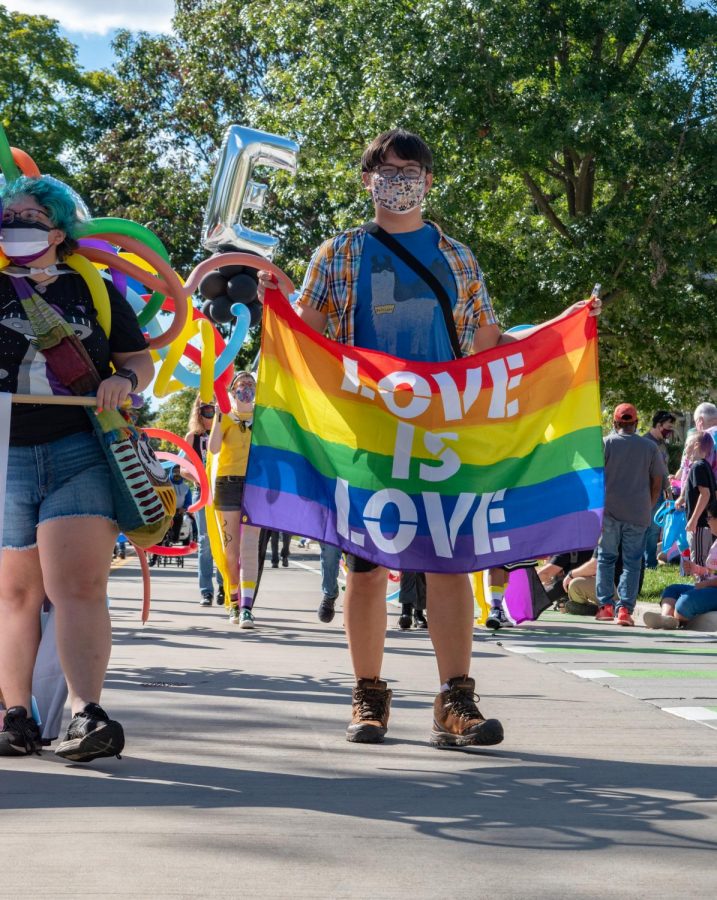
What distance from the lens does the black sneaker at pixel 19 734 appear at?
518 cm

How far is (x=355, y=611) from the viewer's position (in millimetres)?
5777

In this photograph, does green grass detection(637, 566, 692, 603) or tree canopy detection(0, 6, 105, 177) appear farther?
tree canopy detection(0, 6, 105, 177)

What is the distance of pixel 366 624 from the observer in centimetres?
575

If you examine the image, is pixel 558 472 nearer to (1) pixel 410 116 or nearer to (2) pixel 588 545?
(2) pixel 588 545

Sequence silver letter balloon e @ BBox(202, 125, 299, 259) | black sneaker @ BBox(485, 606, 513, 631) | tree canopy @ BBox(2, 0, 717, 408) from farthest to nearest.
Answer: tree canopy @ BBox(2, 0, 717, 408) < black sneaker @ BBox(485, 606, 513, 631) < silver letter balloon e @ BBox(202, 125, 299, 259)

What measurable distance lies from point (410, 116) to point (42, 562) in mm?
21625

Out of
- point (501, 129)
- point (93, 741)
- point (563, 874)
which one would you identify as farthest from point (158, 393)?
point (501, 129)

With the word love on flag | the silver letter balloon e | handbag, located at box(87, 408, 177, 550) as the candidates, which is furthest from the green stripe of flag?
the silver letter balloon e

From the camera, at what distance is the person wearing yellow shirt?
12312mm

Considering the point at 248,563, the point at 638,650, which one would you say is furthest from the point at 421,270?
the point at 248,563

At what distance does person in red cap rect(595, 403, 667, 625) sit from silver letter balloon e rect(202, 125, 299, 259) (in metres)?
4.58

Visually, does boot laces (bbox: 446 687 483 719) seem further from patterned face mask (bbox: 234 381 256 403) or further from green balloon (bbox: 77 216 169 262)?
patterned face mask (bbox: 234 381 256 403)

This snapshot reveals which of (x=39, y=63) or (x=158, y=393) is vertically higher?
(x=39, y=63)

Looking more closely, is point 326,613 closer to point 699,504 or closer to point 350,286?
point 699,504
